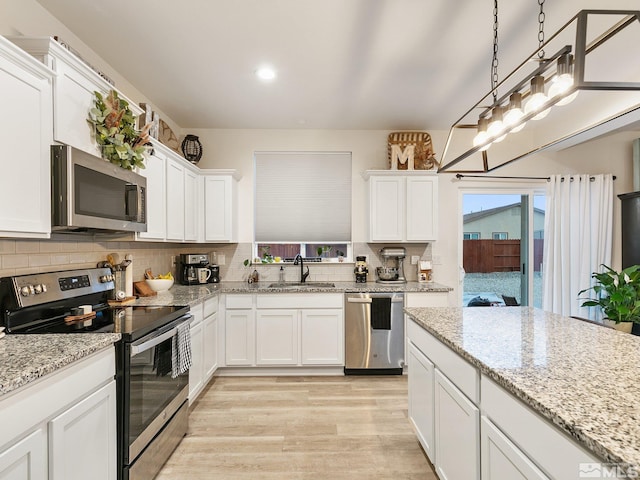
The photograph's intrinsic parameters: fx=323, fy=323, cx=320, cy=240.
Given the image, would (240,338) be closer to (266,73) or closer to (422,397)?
(422,397)

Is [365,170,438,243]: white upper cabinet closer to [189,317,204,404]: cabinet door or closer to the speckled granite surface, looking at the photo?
[189,317,204,404]: cabinet door

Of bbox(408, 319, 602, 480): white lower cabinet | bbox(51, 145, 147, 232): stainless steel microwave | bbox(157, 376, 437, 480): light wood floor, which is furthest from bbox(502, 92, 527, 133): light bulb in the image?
bbox(51, 145, 147, 232): stainless steel microwave

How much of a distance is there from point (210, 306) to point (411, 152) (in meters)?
2.79

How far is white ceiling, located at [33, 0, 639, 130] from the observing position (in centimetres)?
195

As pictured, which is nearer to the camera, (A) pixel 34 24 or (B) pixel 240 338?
(A) pixel 34 24

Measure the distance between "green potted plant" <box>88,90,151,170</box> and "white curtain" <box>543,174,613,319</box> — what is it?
14.7 ft

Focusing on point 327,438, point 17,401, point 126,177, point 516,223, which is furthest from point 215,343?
point 516,223

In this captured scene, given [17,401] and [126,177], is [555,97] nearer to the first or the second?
[17,401]

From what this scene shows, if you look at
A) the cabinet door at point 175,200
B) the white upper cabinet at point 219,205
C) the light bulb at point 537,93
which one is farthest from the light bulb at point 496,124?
the white upper cabinet at point 219,205

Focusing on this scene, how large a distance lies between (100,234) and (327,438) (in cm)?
217

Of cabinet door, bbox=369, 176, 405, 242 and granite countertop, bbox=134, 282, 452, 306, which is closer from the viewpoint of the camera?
granite countertop, bbox=134, 282, 452, 306

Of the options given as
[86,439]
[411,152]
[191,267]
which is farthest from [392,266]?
[86,439]

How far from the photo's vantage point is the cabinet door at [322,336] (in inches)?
135

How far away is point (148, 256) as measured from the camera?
319 centimetres
